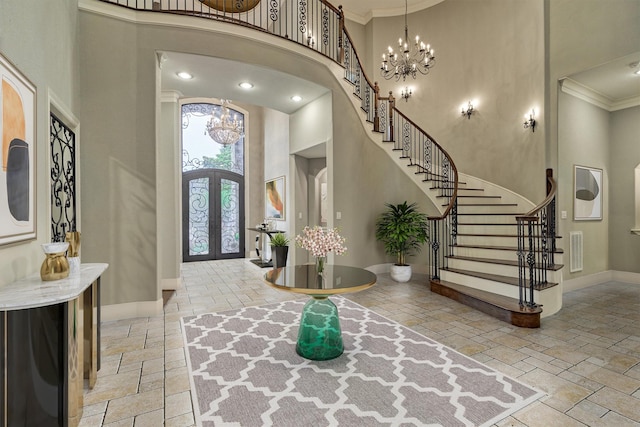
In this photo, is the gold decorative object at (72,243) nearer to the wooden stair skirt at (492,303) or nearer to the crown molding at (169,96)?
the crown molding at (169,96)

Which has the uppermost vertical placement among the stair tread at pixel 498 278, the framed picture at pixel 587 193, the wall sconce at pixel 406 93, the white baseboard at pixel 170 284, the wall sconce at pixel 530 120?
the wall sconce at pixel 406 93

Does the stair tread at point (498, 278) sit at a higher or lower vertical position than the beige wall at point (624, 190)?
lower

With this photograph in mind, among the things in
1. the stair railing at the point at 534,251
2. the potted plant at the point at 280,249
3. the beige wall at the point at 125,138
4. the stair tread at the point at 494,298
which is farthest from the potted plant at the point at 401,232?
the beige wall at the point at 125,138

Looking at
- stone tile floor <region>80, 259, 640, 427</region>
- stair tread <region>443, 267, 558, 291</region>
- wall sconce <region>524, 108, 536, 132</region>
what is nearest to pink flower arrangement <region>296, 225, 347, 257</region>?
stone tile floor <region>80, 259, 640, 427</region>

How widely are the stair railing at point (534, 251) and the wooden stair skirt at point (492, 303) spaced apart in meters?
0.15

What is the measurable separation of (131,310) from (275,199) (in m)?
4.64

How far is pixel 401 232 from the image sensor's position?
5637 millimetres

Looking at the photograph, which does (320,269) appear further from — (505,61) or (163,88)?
(505,61)

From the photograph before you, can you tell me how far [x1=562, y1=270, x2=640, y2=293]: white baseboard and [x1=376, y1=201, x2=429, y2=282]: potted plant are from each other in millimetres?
2326

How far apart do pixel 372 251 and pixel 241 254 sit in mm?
4305

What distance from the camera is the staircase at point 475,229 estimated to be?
3818 mm

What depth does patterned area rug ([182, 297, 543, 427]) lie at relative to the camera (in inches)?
77.3

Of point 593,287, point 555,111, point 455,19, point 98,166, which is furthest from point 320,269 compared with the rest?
point 455,19

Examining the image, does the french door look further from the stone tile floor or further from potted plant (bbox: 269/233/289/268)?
the stone tile floor
